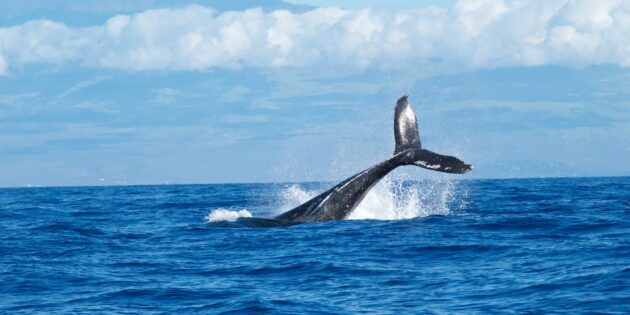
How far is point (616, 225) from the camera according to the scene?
67.5 ft

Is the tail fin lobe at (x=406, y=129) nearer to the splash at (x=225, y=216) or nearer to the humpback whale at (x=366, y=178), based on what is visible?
the humpback whale at (x=366, y=178)

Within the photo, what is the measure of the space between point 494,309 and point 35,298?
6539 mm

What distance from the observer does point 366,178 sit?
21828 millimetres

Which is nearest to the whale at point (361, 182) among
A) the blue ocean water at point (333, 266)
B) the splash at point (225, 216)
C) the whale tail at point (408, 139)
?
the whale tail at point (408, 139)

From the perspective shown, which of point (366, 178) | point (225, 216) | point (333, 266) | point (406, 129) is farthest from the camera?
point (225, 216)

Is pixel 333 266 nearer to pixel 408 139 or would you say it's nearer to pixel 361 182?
pixel 361 182

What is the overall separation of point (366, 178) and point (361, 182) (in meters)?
0.16

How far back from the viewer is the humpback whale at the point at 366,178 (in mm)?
21219

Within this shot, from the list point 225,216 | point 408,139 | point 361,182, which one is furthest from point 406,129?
point 225,216

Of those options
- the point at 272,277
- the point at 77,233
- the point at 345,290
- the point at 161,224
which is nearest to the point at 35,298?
the point at 272,277

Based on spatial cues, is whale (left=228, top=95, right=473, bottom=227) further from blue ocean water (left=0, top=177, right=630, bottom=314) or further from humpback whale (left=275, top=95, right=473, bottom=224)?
blue ocean water (left=0, top=177, right=630, bottom=314)

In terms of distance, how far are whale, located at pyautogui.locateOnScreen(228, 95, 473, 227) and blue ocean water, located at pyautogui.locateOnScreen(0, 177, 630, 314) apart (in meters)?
0.60

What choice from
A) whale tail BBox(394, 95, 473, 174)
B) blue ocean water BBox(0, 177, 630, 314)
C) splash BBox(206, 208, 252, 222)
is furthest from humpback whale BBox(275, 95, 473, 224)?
splash BBox(206, 208, 252, 222)

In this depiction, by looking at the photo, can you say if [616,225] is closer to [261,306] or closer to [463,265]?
[463,265]
